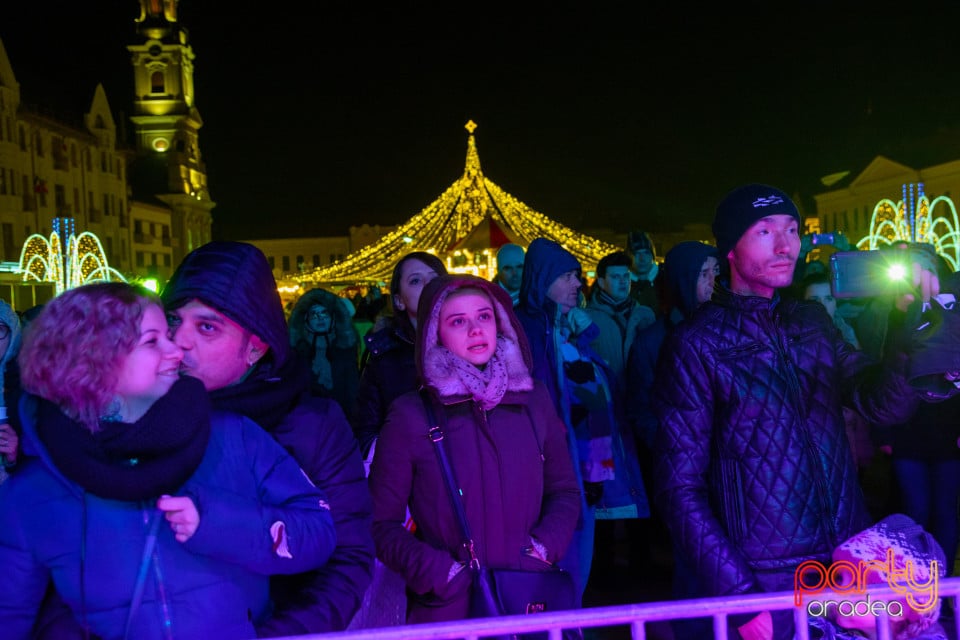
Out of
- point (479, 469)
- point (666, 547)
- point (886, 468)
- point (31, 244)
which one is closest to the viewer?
point (479, 469)

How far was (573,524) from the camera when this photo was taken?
10.1 ft

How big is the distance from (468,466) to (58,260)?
44834mm

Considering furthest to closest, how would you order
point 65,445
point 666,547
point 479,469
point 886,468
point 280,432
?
point 886,468
point 666,547
point 479,469
point 280,432
point 65,445

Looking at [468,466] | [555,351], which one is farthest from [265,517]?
[555,351]

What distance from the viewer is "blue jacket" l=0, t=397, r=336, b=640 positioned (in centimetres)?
199

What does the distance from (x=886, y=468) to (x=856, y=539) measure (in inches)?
272

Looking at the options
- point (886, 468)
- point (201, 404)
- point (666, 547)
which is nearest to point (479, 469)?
point (201, 404)

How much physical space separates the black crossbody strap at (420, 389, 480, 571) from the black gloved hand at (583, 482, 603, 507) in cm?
175

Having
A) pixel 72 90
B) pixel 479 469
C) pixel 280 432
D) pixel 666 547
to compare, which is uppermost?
pixel 72 90

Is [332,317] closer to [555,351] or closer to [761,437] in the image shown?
[555,351]

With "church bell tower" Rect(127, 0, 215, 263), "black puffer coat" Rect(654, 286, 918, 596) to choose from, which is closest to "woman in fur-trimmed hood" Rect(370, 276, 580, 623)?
"black puffer coat" Rect(654, 286, 918, 596)

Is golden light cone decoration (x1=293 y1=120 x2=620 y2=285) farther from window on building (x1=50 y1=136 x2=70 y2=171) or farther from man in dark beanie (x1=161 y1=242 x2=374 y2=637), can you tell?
man in dark beanie (x1=161 y1=242 x2=374 y2=637)

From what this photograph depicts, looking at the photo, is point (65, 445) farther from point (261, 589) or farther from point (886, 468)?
point (886, 468)

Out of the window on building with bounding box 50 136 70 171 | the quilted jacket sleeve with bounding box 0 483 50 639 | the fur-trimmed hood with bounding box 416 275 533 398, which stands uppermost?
the window on building with bounding box 50 136 70 171
